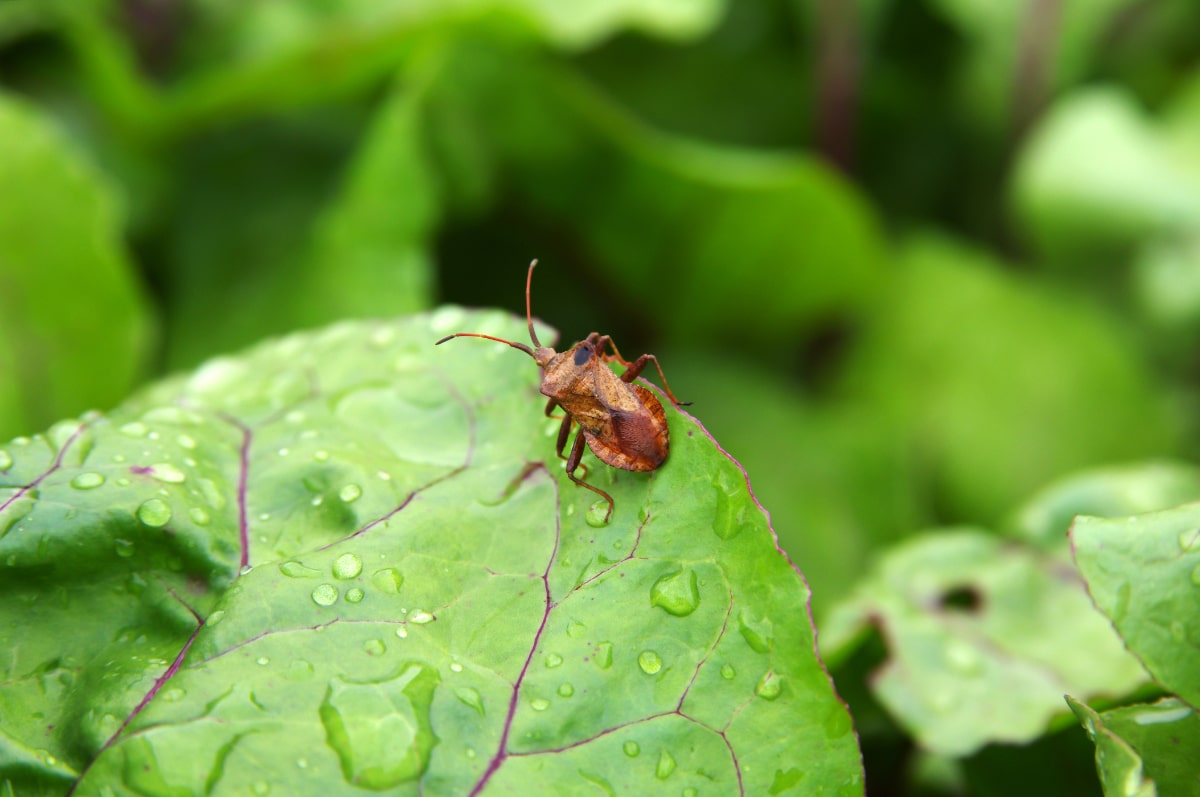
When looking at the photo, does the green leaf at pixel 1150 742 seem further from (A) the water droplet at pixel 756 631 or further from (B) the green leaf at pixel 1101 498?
(B) the green leaf at pixel 1101 498

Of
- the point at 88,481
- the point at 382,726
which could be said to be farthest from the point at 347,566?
the point at 88,481

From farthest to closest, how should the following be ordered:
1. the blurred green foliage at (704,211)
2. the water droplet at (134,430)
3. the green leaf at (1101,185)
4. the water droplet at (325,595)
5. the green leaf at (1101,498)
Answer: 1. the green leaf at (1101,185)
2. the blurred green foliage at (704,211)
3. the green leaf at (1101,498)
4. the water droplet at (134,430)
5. the water droplet at (325,595)

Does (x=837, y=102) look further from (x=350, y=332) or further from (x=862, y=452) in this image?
(x=350, y=332)

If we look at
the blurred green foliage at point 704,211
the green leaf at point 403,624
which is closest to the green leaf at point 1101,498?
the blurred green foliage at point 704,211

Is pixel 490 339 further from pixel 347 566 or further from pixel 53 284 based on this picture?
pixel 53 284

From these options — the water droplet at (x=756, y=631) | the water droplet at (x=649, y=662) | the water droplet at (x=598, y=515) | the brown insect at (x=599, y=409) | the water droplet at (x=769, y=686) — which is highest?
the brown insect at (x=599, y=409)

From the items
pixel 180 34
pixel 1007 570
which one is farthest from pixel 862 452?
pixel 180 34

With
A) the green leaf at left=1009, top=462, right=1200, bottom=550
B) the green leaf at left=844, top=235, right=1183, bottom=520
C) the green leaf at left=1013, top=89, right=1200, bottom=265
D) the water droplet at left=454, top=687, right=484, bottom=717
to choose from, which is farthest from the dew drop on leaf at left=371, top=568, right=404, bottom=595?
the green leaf at left=1013, top=89, right=1200, bottom=265
